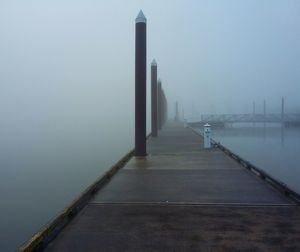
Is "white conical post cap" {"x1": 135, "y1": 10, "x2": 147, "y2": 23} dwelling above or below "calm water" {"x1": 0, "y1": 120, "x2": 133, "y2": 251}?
above

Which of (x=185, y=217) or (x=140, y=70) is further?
(x=140, y=70)

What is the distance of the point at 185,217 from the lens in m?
6.78

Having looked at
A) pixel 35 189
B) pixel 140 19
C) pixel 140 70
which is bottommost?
pixel 35 189

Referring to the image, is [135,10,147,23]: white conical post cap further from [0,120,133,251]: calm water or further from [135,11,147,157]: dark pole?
[0,120,133,251]: calm water

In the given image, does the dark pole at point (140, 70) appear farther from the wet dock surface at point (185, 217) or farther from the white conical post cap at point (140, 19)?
the wet dock surface at point (185, 217)

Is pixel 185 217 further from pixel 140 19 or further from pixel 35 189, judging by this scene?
pixel 35 189

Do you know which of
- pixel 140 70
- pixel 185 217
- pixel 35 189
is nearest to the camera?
pixel 185 217

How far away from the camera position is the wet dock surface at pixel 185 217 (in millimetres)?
5438

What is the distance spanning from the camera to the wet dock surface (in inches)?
214

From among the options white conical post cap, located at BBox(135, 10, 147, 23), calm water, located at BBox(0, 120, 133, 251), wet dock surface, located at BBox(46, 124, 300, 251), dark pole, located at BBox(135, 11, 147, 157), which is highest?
white conical post cap, located at BBox(135, 10, 147, 23)

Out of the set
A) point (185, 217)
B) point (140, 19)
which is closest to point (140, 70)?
point (140, 19)

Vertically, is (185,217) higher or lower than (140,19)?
lower

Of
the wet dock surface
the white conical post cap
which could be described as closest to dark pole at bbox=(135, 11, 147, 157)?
the white conical post cap

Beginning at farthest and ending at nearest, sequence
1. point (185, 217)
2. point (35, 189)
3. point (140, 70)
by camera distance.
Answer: point (35, 189), point (140, 70), point (185, 217)
